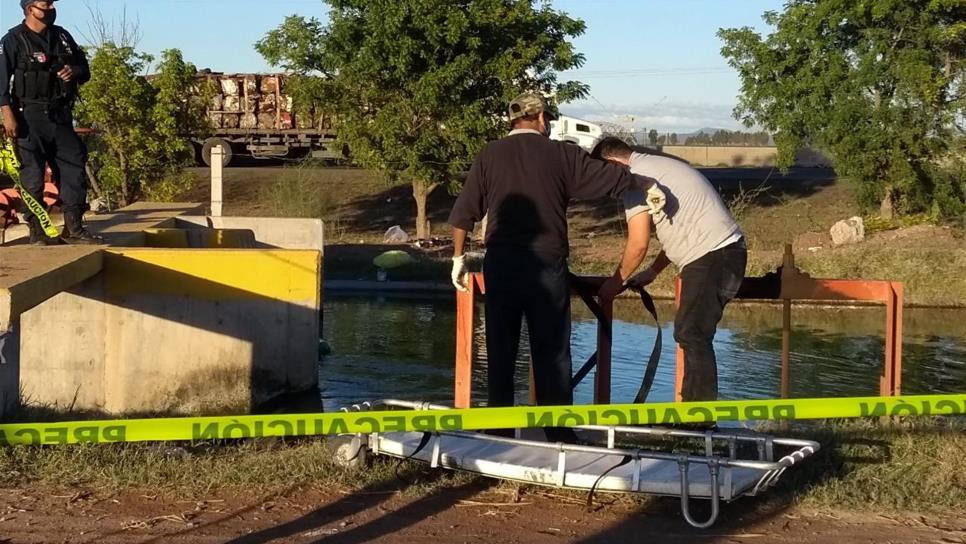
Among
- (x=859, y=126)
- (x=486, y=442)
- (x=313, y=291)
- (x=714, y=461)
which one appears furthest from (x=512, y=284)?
(x=859, y=126)

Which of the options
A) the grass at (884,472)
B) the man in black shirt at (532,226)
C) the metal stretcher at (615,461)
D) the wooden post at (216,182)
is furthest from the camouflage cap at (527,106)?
the wooden post at (216,182)

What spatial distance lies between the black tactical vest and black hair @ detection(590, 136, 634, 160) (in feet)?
13.5

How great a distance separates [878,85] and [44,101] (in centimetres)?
2206

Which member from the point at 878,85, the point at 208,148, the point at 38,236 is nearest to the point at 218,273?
the point at 38,236

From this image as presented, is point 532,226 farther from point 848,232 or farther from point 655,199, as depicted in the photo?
point 848,232

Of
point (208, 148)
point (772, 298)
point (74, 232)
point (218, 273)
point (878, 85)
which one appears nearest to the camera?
point (772, 298)

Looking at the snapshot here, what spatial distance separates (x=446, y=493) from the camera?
567 cm

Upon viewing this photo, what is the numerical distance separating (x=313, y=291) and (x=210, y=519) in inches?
180

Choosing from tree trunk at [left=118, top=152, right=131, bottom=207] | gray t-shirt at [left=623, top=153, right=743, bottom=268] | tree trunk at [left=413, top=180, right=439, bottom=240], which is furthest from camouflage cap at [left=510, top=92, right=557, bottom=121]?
tree trunk at [left=413, top=180, right=439, bottom=240]

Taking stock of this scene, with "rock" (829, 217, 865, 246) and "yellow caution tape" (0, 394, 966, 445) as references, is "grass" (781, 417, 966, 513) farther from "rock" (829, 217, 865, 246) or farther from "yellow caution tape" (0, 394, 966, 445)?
"rock" (829, 217, 865, 246)

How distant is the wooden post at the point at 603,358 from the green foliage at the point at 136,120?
56.1ft

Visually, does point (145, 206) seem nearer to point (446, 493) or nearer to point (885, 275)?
point (446, 493)

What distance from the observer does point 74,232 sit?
30.3 ft

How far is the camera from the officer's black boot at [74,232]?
915 cm
